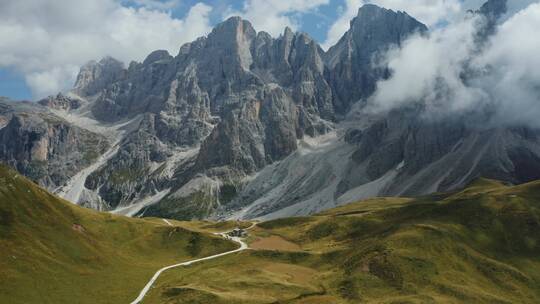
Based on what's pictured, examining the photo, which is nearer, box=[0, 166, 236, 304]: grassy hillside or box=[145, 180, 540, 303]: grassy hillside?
box=[0, 166, 236, 304]: grassy hillside

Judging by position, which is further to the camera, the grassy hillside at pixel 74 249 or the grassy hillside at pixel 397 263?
the grassy hillside at pixel 397 263

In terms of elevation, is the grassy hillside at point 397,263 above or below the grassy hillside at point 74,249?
below

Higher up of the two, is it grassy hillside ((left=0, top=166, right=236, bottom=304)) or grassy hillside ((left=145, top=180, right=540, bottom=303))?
grassy hillside ((left=0, top=166, right=236, bottom=304))

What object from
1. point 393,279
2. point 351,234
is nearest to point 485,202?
point 351,234

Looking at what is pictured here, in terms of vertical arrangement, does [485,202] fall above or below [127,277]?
below

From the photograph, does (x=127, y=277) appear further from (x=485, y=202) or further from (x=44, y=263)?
(x=485, y=202)
